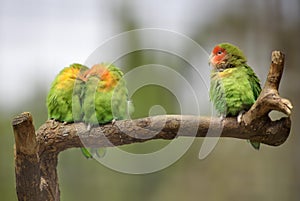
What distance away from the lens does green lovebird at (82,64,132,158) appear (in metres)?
0.99

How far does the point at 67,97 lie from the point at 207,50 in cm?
88

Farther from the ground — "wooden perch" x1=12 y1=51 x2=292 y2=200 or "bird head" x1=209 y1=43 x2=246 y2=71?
"bird head" x1=209 y1=43 x2=246 y2=71

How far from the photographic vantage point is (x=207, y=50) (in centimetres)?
179

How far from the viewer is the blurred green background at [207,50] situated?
1831mm

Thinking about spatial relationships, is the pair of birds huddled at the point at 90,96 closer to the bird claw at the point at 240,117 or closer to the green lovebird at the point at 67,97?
the green lovebird at the point at 67,97

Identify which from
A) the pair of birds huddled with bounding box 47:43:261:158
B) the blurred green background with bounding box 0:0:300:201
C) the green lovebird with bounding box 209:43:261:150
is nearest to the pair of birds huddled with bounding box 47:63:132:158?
the pair of birds huddled with bounding box 47:43:261:158

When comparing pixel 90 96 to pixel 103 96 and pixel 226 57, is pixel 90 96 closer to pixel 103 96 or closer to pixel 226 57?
pixel 103 96

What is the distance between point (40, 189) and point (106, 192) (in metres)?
0.88

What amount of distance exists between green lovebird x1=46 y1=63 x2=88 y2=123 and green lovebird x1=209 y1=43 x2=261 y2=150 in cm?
26

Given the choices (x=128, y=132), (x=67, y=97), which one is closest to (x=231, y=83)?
(x=128, y=132)

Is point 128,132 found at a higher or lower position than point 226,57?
lower

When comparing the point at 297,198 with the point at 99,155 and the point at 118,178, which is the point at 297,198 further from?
the point at 99,155

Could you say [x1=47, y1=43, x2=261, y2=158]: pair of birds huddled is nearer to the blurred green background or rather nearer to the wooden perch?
the wooden perch

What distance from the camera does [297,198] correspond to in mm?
Result: 1908
